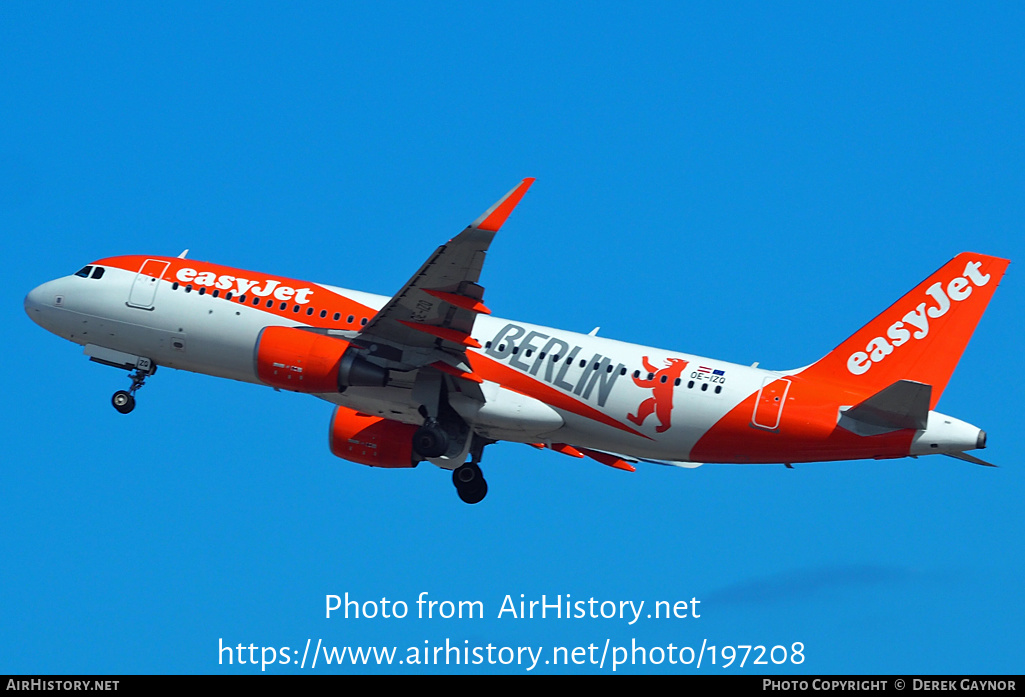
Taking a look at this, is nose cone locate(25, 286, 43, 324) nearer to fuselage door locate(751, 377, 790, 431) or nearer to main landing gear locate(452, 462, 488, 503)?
main landing gear locate(452, 462, 488, 503)

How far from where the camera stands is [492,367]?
121 ft

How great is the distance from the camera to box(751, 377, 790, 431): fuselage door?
1362 inches

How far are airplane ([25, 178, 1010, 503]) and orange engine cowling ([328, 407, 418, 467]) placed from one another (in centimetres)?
6

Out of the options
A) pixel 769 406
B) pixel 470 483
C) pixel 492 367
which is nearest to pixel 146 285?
pixel 492 367

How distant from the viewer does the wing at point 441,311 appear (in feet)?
104

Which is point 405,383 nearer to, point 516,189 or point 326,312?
point 326,312

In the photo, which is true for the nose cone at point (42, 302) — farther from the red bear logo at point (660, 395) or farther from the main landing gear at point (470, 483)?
the red bear logo at point (660, 395)

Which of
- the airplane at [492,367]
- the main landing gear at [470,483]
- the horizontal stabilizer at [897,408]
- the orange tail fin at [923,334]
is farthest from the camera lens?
the main landing gear at [470,483]

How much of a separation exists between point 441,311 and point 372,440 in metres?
7.11

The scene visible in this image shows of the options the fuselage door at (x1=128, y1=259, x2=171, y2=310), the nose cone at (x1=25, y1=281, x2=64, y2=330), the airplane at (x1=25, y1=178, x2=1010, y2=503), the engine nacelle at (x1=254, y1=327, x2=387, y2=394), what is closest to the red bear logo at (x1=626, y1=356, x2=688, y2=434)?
the airplane at (x1=25, y1=178, x2=1010, y2=503)

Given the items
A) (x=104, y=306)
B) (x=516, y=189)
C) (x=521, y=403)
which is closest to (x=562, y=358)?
(x=521, y=403)

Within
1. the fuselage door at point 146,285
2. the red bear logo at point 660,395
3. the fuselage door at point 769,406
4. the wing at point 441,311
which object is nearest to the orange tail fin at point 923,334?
the fuselage door at point 769,406

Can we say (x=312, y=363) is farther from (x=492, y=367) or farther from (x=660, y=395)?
(x=660, y=395)

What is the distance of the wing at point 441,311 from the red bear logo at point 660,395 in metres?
4.90
